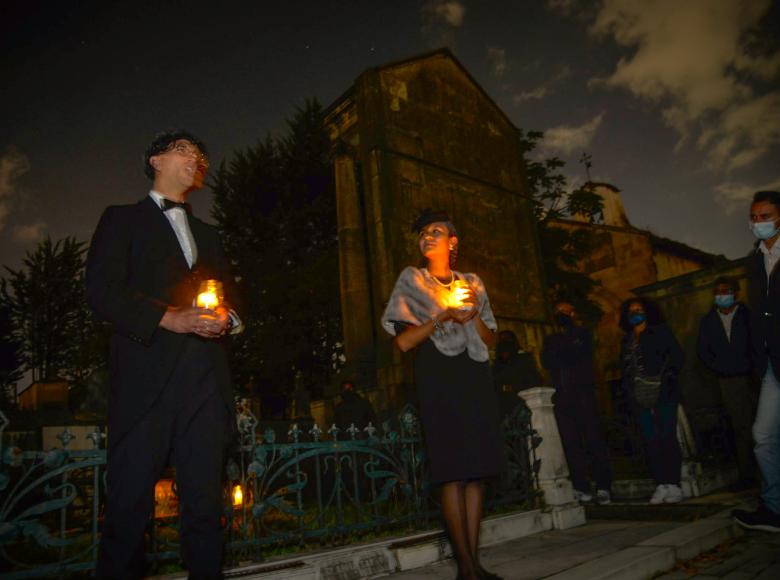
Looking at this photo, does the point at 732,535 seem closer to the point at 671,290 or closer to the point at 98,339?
the point at 671,290

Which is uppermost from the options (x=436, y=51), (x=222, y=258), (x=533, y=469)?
(x=436, y=51)

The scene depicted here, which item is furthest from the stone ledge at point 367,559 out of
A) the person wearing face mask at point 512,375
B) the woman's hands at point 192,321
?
the woman's hands at point 192,321

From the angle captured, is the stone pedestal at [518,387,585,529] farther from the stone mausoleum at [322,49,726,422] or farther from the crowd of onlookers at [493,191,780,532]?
the stone mausoleum at [322,49,726,422]

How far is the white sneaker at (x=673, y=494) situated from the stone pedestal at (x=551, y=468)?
117cm

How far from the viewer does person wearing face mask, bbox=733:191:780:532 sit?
13.2 feet

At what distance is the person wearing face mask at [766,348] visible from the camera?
402 cm

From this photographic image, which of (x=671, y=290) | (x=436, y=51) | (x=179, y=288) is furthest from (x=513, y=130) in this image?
(x=179, y=288)

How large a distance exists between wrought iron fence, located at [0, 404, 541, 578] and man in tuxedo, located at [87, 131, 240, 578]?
4.53 feet

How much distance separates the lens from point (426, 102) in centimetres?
1669

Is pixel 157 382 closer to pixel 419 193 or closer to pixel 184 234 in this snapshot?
pixel 184 234

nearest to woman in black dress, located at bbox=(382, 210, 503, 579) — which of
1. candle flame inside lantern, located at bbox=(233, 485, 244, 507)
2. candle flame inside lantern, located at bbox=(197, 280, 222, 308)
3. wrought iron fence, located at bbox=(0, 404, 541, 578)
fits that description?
candle flame inside lantern, located at bbox=(197, 280, 222, 308)

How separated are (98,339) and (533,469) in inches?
950

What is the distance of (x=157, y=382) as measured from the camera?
7.00ft

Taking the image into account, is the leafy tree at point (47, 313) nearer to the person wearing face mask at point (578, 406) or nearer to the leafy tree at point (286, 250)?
the leafy tree at point (286, 250)
